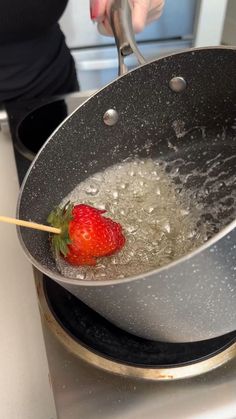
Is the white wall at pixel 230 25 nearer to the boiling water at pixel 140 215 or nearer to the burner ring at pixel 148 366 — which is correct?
the boiling water at pixel 140 215

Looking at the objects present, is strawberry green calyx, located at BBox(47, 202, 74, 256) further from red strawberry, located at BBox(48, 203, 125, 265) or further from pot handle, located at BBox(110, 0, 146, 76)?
pot handle, located at BBox(110, 0, 146, 76)

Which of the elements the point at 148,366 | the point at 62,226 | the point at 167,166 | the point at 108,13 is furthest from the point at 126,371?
the point at 108,13

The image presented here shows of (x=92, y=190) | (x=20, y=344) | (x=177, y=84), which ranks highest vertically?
(x=177, y=84)

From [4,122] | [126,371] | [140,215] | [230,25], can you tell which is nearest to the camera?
[126,371]

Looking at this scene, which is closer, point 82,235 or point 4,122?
point 82,235

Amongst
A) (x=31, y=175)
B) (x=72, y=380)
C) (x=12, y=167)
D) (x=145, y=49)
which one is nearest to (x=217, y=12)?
(x=145, y=49)

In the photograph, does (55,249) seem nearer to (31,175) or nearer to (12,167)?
(31,175)

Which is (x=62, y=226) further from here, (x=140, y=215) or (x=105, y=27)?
(x=105, y=27)
